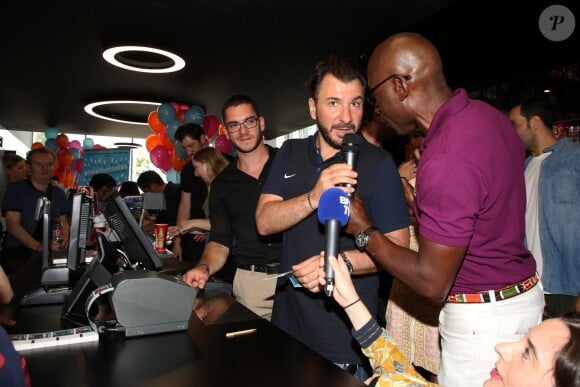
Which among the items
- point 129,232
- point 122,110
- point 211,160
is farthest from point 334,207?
point 122,110

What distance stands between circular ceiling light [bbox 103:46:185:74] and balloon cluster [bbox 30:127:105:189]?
16.0 ft

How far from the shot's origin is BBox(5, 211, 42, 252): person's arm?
3752mm

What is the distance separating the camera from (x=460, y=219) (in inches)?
44.0

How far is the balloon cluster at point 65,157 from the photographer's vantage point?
35.8 ft

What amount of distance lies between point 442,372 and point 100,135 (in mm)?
15286

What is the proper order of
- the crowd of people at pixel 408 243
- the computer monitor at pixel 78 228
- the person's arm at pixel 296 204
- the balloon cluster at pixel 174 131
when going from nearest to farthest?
the crowd of people at pixel 408 243 → the person's arm at pixel 296 204 → the computer monitor at pixel 78 228 → the balloon cluster at pixel 174 131

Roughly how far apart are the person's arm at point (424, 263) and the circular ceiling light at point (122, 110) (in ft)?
29.7

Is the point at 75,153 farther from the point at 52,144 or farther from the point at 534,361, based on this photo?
the point at 534,361

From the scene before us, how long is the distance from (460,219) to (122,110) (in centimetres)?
1081

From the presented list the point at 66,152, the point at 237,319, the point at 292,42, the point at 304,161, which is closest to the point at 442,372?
the point at 237,319

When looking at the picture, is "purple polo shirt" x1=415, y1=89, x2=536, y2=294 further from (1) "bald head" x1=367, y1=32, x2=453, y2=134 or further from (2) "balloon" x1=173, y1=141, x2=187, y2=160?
(2) "balloon" x1=173, y1=141, x2=187, y2=160

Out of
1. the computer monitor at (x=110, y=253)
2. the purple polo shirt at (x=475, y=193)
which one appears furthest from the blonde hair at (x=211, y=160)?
the purple polo shirt at (x=475, y=193)

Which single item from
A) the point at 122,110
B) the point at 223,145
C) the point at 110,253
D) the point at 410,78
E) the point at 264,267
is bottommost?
the point at 264,267

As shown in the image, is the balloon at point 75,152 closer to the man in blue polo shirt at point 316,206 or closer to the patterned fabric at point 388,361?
the man in blue polo shirt at point 316,206
